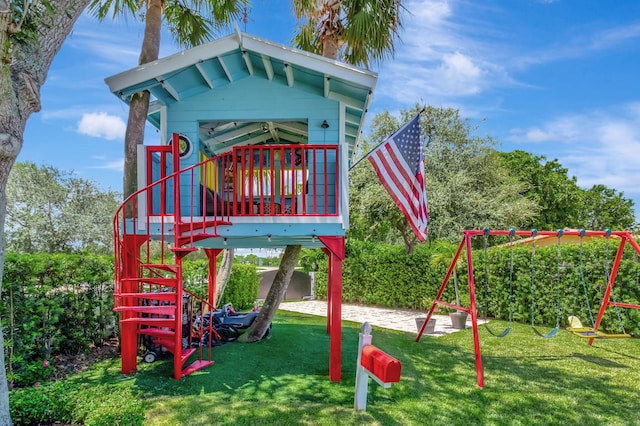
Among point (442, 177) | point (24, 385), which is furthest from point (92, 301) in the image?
point (442, 177)

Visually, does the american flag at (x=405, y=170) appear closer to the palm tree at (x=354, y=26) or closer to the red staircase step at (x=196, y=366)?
the palm tree at (x=354, y=26)

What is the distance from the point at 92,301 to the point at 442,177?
15025 mm

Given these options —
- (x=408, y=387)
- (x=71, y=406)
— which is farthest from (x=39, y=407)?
(x=408, y=387)

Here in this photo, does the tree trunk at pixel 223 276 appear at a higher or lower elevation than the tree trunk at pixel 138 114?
lower

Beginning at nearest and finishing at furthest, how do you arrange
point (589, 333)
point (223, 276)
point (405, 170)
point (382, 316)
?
point (405, 170), point (589, 333), point (223, 276), point (382, 316)

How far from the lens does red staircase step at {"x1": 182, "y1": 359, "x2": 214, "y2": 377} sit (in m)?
5.96

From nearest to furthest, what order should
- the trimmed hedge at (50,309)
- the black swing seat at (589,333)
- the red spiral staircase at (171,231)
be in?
1. the red spiral staircase at (171,231)
2. the trimmed hedge at (50,309)
3. the black swing seat at (589,333)

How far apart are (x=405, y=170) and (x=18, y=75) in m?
4.79

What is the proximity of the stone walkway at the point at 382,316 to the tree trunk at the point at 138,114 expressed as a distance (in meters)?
6.93

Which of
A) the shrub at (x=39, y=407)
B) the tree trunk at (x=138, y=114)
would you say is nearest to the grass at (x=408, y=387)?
the shrub at (x=39, y=407)

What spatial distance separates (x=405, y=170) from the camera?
257 inches

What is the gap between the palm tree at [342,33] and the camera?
26.9ft

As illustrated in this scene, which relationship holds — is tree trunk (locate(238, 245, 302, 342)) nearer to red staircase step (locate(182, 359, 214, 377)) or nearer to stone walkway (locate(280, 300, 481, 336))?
red staircase step (locate(182, 359, 214, 377))

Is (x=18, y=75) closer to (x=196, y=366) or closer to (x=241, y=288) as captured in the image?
(x=196, y=366)
